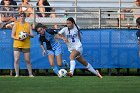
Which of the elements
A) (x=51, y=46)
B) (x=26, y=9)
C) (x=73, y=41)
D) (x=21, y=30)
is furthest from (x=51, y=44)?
(x=26, y=9)

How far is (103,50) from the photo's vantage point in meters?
21.2

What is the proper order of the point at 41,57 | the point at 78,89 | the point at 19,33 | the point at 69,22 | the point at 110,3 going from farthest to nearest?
1. the point at 110,3
2. the point at 41,57
3. the point at 19,33
4. the point at 69,22
5. the point at 78,89

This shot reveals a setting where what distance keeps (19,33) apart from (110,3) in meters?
6.81

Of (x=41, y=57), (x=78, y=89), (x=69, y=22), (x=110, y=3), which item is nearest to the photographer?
(x=78, y=89)

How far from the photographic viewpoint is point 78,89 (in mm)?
13266

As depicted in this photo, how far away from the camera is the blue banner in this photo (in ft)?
69.4

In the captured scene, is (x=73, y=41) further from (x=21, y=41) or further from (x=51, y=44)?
(x=21, y=41)

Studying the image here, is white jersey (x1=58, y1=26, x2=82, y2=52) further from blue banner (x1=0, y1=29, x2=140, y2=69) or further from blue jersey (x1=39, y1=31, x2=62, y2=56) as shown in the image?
blue banner (x1=0, y1=29, x2=140, y2=69)

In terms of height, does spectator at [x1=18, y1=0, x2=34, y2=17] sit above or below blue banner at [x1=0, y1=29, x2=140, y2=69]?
above

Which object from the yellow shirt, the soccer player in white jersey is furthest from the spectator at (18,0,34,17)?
the soccer player in white jersey

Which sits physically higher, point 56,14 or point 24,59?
point 56,14

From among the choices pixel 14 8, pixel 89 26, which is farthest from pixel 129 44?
pixel 14 8

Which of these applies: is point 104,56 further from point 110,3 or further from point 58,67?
point 110,3

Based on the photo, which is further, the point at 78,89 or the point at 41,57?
the point at 41,57
